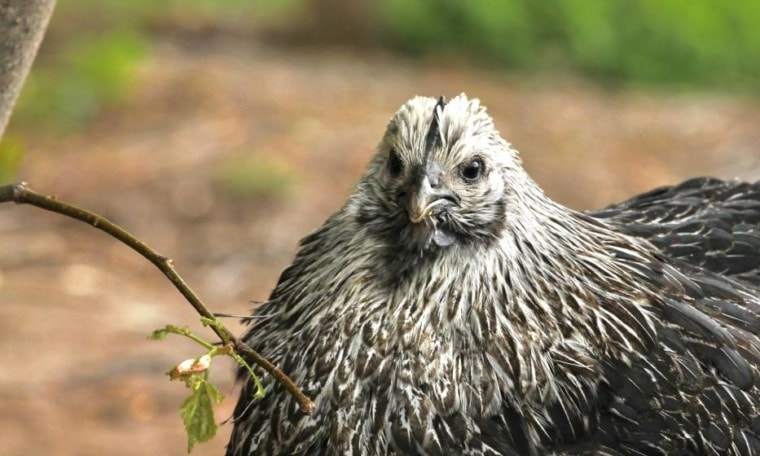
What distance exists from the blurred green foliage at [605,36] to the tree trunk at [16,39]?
31.5 feet

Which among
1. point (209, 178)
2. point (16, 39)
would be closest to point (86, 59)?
point (209, 178)

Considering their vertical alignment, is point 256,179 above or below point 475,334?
above

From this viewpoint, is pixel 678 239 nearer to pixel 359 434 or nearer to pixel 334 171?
pixel 359 434

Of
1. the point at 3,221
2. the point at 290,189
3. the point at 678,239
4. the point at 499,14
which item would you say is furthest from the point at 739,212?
the point at 499,14

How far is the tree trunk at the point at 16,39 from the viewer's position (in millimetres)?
3375

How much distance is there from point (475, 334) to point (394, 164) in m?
0.57

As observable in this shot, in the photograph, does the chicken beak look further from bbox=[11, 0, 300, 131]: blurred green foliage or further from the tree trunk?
bbox=[11, 0, 300, 131]: blurred green foliage

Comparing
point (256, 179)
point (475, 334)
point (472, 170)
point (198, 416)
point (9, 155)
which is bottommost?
point (198, 416)

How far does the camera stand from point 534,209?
12.8ft

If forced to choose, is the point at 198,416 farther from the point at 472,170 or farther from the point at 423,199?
the point at 472,170

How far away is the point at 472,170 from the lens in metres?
3.70

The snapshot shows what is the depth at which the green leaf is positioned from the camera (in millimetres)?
3111

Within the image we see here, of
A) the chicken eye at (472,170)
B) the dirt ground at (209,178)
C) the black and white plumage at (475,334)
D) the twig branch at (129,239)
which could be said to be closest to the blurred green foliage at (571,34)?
the dirt ground at (209,178)

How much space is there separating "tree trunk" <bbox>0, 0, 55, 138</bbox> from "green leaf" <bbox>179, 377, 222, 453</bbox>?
3.25ft
